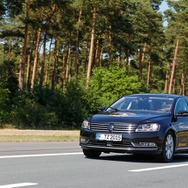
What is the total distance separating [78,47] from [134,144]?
60596 mm

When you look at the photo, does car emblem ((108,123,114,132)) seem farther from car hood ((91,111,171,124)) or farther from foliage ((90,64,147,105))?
foliage ((90,64,147,105))

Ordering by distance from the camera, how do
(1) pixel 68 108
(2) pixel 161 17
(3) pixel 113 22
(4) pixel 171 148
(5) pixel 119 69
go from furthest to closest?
(2) pixel 161 17, (3) pixel 113 22, (5) pixel 119 69, (1) pixel 68 108, (4) pixel 171 148

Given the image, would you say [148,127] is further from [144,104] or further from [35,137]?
[35,137]

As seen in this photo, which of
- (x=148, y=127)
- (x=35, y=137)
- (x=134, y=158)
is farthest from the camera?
(x=35, y=137)

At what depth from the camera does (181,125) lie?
14.5 metres

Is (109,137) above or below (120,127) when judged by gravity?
below

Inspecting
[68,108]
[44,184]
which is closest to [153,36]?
[68,108]

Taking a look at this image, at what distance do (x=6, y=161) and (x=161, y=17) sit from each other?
246 feet

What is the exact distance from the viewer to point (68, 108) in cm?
4494

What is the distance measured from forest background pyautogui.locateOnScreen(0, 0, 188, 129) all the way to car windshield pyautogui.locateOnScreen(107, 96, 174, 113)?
1007 inches

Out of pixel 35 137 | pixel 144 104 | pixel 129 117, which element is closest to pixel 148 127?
pixel 129 117

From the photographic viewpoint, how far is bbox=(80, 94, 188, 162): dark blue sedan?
13102mm

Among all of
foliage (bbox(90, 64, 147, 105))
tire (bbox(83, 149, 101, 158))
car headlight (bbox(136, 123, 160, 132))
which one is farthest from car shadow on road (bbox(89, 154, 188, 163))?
foliage (bbox(90, 64, 147, 105))

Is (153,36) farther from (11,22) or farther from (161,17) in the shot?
(11,22)
